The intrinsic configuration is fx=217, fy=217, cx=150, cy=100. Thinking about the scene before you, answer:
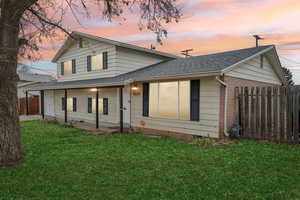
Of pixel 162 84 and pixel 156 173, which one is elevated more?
pixel 162 84

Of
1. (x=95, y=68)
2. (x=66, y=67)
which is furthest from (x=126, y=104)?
(x=66, y=67)

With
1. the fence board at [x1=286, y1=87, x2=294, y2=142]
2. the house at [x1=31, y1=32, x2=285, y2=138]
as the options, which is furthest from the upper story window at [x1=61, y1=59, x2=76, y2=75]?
the fence board at [x1=286, y1=87, x2=294, y2=142]

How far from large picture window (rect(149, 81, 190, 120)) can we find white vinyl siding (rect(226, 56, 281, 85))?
204 cm

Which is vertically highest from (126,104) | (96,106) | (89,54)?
(89,54)

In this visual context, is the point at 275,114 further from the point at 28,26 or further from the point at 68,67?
the point at 68,67

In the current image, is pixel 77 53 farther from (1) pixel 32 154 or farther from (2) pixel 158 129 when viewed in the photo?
(1) pixel 32 154

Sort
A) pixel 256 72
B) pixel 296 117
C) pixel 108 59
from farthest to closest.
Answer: pixel 108 59 < pixel 256 72 < pixel 296 117

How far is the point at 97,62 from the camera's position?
15125 millimetres

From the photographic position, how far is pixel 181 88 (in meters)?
9.67

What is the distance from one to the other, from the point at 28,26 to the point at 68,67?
10.2 metres

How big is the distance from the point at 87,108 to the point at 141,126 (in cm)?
564

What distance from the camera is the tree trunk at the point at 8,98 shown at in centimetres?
547

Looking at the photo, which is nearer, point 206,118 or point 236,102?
point 206,118

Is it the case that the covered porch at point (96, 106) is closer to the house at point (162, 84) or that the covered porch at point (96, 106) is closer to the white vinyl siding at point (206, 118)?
the house at point (162, 84)
